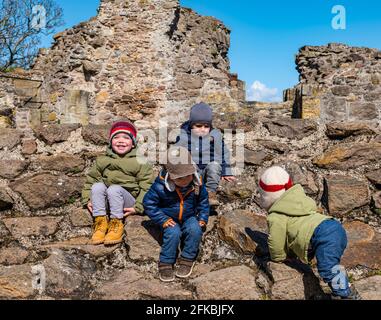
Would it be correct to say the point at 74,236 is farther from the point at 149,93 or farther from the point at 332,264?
the point at 149,93

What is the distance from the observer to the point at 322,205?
10.4ft

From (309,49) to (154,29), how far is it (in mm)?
3837

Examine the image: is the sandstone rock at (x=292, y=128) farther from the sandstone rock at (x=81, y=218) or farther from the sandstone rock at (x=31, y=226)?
the sandstone rock at (x=31, y=226)

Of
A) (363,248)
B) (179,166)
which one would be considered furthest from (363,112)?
(179,166)

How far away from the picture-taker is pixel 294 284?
235cm

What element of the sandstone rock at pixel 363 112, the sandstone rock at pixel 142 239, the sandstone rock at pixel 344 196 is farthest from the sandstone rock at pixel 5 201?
the sandstone rock at pixel 363 112

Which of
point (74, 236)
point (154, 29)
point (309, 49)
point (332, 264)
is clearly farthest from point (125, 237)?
→ point (309, 49)

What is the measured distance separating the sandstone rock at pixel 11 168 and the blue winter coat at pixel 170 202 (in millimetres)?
1466

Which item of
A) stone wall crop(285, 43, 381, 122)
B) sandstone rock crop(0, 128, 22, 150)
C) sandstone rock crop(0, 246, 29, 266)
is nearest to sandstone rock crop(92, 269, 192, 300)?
sandstone rock crop(0, 246, 29, 266)

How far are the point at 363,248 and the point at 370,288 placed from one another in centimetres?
38

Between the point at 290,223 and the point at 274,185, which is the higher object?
the point at 274,185

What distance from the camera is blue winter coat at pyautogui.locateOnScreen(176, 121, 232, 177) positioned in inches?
139

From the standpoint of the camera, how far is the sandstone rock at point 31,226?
306cm

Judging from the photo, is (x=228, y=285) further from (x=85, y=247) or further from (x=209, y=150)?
(x=209, y=150)
